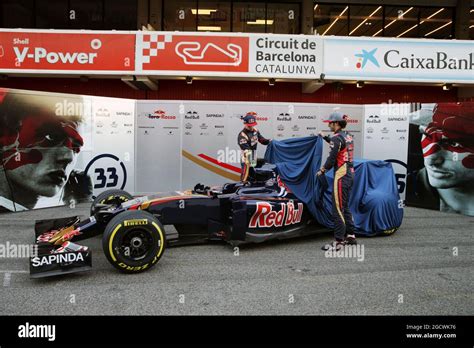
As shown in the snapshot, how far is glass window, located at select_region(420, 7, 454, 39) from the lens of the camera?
1642 centimetres

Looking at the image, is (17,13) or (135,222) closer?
(135,222)

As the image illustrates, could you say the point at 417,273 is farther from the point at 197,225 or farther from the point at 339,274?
the point at 197,225

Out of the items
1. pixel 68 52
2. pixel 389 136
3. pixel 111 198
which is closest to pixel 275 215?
pixel 111 198

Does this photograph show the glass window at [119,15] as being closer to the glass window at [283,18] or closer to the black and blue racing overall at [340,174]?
the glass window at [283,18]

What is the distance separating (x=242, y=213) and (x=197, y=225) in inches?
27.5

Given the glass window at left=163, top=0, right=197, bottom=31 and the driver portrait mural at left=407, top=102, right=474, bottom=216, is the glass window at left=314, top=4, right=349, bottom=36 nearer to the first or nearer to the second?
the glass window at left=163, top=0, right=197, bottom=31

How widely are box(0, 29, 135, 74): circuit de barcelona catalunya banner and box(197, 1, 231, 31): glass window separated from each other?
15.9ft

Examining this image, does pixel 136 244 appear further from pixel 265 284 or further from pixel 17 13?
pixel 17 13

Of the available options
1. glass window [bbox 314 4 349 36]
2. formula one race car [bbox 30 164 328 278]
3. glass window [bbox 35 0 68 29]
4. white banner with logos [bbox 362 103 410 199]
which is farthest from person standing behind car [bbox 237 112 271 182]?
glass window [bbox 35 0 68 29]

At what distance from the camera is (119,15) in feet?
51.5

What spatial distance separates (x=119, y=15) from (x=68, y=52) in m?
4.94

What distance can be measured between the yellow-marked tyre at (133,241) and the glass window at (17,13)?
13.8 metres

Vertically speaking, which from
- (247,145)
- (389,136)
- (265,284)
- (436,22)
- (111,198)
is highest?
(436,22)

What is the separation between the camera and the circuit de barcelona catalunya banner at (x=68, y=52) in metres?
11.4
